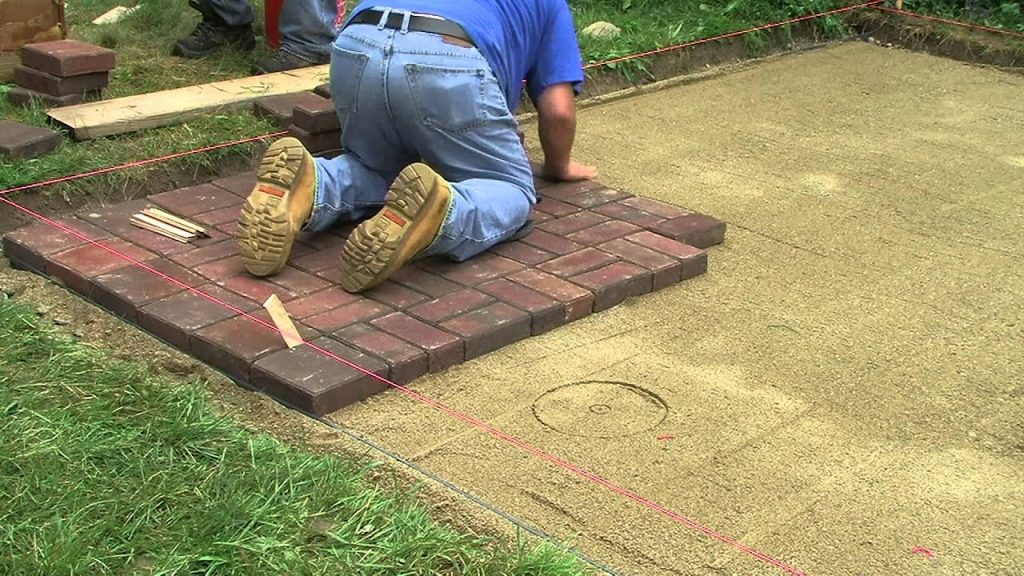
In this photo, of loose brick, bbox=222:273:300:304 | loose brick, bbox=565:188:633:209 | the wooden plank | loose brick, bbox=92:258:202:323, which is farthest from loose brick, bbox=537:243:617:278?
the wooden plank

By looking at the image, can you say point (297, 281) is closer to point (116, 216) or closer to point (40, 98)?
point (116, 216)

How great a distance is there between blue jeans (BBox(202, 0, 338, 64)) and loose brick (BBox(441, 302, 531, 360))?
8.45 ft

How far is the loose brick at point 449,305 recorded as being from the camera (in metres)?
3.25

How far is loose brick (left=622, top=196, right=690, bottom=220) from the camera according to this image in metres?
4.08

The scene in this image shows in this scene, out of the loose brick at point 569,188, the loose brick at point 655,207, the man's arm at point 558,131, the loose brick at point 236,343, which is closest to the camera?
the loose brick at point 236,343

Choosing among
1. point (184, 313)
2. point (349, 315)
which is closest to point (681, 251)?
point (349, 315)

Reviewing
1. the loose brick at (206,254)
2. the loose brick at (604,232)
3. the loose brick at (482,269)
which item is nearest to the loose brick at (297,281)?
the loose brick at (206,254)

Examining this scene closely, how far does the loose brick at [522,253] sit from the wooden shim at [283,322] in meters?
0.82

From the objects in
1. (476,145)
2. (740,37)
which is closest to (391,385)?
(476,145)

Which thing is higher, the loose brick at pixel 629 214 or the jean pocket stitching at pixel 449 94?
the jean pocket stitching at pixel 449 94

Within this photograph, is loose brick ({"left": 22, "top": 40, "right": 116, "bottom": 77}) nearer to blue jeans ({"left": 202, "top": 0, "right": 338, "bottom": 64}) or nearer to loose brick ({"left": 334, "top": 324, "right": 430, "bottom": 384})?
blue jeans ({"left": 202, "top": 0, "right": 338, "bottom": 64})

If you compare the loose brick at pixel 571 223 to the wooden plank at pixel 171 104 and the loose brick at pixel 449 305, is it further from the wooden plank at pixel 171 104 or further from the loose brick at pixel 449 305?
the wooden plank at pixel 171 104

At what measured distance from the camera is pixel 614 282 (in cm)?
351

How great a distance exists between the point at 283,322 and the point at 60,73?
2.05 m
